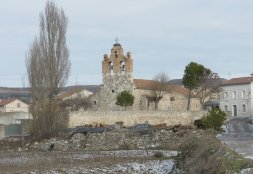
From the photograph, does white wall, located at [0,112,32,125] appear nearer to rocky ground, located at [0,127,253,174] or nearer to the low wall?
the low wall

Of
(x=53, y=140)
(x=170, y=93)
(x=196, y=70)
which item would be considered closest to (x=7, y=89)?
(x=170, y=93)

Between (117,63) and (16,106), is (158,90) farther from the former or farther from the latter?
(16,106)

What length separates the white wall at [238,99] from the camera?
72.4 metres

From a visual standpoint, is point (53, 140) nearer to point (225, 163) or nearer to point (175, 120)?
point (175, 120)

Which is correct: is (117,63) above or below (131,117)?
above

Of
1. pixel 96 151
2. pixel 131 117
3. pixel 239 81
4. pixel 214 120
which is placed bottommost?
pixel 96 151

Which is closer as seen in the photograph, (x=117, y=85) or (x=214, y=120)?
(x=214, y=120)

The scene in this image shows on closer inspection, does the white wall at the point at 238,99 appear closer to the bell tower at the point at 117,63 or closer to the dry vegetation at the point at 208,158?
the bell tower at the point at 117,63

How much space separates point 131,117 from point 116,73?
15.2 m

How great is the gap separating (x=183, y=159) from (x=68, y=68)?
95.6 feet

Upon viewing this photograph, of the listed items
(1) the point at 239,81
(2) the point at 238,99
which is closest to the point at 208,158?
(2) the point at 238,99

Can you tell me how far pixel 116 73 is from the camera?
226ft

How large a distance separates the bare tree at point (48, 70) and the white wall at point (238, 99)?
3272cm

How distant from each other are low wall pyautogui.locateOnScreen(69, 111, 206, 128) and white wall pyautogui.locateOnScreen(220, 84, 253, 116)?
17676 mm
